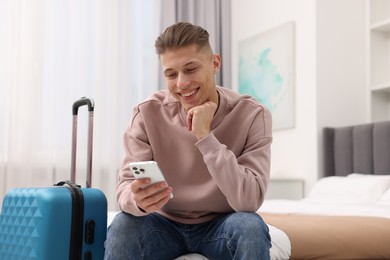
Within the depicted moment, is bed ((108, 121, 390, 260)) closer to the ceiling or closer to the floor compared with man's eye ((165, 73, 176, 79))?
closer to the floor

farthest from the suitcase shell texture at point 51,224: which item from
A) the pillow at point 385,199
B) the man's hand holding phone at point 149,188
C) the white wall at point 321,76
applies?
the white wall at point 321,76

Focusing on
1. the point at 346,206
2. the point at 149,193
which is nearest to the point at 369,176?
the point at 346,206

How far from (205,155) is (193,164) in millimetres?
134

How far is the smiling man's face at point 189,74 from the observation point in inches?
62.6

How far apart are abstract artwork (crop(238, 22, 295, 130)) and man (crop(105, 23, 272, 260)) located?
2.53 metres

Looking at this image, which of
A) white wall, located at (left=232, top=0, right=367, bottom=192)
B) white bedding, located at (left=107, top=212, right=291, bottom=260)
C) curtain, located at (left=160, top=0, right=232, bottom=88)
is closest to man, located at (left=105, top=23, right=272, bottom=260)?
white bedding, located at (left=107, top=212, right=291, bottom=260)

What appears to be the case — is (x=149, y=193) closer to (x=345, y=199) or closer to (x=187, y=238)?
(x=187, y=238)

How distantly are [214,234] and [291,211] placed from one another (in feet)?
4.61

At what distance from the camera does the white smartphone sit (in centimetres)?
130

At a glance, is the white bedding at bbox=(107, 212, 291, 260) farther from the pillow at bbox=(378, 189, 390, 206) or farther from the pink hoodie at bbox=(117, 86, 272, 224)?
the pillow at bbox=(378, 189, 390, 206)

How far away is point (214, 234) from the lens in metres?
1.51

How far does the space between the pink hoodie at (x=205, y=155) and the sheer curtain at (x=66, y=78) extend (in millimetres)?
A: 2518

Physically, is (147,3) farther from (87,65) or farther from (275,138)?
(275,138)

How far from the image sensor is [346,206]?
9.48 feet
